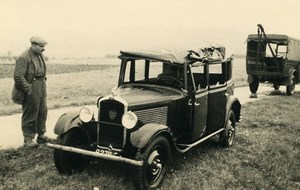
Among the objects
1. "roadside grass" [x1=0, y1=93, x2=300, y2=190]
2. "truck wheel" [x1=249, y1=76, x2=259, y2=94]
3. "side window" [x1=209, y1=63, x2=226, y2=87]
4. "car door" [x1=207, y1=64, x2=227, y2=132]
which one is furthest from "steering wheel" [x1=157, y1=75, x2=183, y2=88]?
"truck wheel" [x1=249, y1=76, x2=259, y2=94]

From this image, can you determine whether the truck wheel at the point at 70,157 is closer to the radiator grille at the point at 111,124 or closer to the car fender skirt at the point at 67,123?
the car fender skirt at the point at 67,123

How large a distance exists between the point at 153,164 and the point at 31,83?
2.86 m

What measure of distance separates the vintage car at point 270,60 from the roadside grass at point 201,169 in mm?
8554

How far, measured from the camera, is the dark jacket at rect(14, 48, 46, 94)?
6247mm

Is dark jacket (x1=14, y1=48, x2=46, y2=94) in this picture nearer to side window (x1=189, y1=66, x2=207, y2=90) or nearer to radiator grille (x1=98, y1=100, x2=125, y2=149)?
radiator grille (x1=98, y1=100, x2=125, y2=149)

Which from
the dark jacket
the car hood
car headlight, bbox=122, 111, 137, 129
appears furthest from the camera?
the dark jacket

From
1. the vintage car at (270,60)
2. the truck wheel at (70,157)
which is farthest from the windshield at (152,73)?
the vintage car at (270,60)

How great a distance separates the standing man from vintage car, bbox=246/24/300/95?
11.4 m

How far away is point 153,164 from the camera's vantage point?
16.4 ft

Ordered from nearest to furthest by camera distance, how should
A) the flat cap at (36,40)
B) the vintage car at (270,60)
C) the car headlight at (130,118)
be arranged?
the car headlight at (130,118), the flat cap at (36,40), the vintage car at (270,60)

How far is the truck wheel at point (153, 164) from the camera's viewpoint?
4.70 metres

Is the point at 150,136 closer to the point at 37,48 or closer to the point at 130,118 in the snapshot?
the point at 130,118

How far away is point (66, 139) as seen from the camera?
211 inches

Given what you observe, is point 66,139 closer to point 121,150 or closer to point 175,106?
point 121,150
